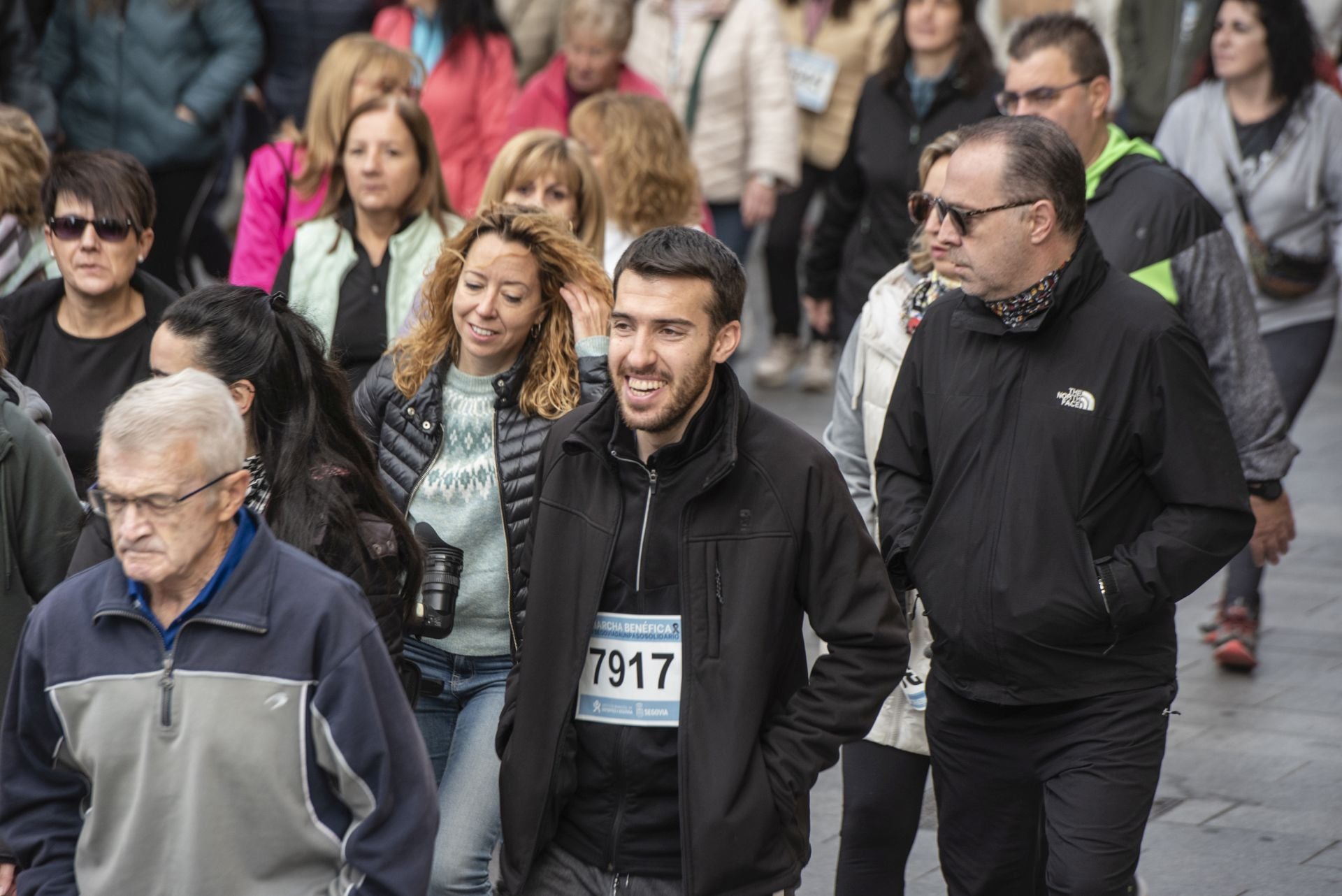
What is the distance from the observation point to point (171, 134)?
31.3 ft

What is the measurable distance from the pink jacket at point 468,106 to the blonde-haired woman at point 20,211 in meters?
2.73

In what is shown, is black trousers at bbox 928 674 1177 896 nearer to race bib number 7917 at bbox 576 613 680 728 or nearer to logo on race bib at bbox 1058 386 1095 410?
logo on race bib at bbox 1058 386 1095 410

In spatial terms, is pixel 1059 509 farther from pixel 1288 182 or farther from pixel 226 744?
pixel 1288 182

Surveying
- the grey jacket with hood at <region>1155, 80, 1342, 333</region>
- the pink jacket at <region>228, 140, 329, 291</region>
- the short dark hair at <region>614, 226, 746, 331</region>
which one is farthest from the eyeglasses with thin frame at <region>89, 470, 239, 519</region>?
the grey jacket with hood at <region>1155, 80, 1342, 333</region>

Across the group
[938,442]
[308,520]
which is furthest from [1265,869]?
[308,520]

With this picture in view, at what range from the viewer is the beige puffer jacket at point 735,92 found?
10.3 m

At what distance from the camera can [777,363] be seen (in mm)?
11766

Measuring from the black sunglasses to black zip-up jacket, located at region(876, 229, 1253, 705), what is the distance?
8.98 feet

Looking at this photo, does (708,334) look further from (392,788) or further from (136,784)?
(136,784)

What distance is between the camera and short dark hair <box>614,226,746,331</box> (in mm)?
3969

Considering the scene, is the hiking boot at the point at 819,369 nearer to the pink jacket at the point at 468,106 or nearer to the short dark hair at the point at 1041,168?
the pink jacket at the point at 468,106

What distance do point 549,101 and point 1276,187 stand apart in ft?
10.9

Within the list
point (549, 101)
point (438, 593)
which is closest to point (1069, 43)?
point (438, 593)

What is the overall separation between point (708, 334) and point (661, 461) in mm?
287
